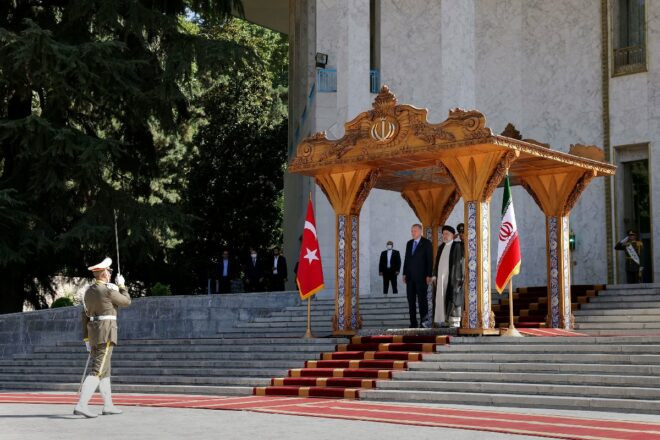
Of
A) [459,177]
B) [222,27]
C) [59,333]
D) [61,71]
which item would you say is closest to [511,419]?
[459,177]

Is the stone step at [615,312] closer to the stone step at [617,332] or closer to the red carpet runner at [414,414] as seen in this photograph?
the stone step at [617,332]

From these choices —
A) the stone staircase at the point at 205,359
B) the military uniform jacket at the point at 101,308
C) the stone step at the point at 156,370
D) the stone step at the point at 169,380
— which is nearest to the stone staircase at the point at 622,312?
the stone staircase at the point at 205,359

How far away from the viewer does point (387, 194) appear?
2733 cm

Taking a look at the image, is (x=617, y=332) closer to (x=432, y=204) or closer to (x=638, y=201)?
(x=432, y=204)

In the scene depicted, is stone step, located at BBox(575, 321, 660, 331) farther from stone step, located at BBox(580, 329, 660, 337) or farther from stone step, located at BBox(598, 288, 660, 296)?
stone step, located at BBox(598, 288, 660, 296)

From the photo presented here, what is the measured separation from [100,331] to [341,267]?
666 centimetres

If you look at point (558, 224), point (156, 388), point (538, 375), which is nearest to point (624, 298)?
point (558, 224)

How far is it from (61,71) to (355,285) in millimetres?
9276

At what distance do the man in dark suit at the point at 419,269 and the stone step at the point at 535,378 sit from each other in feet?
9.91

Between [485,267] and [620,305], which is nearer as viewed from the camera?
[485,267]

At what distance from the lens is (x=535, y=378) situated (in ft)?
45.0

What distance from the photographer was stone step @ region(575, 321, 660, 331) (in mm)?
18172

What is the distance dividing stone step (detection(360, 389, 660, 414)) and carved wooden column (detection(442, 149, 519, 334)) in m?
2.43

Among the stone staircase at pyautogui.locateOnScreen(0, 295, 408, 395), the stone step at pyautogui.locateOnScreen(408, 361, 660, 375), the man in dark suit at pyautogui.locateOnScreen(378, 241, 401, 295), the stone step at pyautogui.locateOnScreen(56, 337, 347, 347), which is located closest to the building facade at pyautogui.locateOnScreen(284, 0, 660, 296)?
the man in dark suit at pyautogui.locateOnScreen(378, 241, 401, 295)
